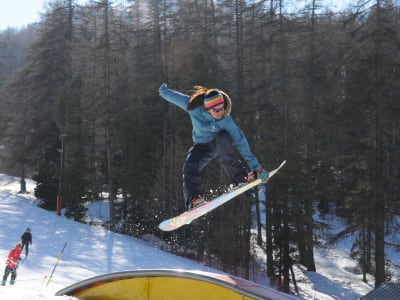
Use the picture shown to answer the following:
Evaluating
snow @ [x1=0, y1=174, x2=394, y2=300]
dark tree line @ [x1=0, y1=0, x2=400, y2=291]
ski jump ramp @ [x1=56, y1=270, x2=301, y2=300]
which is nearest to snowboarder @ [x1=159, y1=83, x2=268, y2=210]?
ski jump ramp @ [x1=56, y1=270, x2=301, y2=300]

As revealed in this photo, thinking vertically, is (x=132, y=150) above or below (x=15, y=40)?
below

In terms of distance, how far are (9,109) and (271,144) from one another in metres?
28.2

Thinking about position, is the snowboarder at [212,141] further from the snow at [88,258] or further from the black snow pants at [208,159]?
the snow at [88,258]

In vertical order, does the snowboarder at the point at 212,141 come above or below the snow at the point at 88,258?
above

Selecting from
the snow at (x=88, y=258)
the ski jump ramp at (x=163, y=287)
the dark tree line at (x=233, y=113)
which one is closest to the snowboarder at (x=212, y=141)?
the ski jump ramp at (x=163, y=287)

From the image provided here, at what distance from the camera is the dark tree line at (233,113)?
58.3ft

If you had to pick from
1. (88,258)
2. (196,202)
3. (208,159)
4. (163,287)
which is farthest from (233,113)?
(163,287)

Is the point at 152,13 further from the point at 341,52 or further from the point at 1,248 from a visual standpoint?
the point at 1,248

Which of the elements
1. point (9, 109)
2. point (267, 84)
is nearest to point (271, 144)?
point (267, 84)

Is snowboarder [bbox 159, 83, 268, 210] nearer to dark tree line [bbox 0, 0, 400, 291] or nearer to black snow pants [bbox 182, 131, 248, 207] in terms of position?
black snow pants [bbox 182, 131, 248, 207]

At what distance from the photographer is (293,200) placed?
72.3 feet

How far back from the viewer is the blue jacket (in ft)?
18.7

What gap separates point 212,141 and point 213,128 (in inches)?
13.2

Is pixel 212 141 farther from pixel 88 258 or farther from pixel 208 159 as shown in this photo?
pixel 88 258
